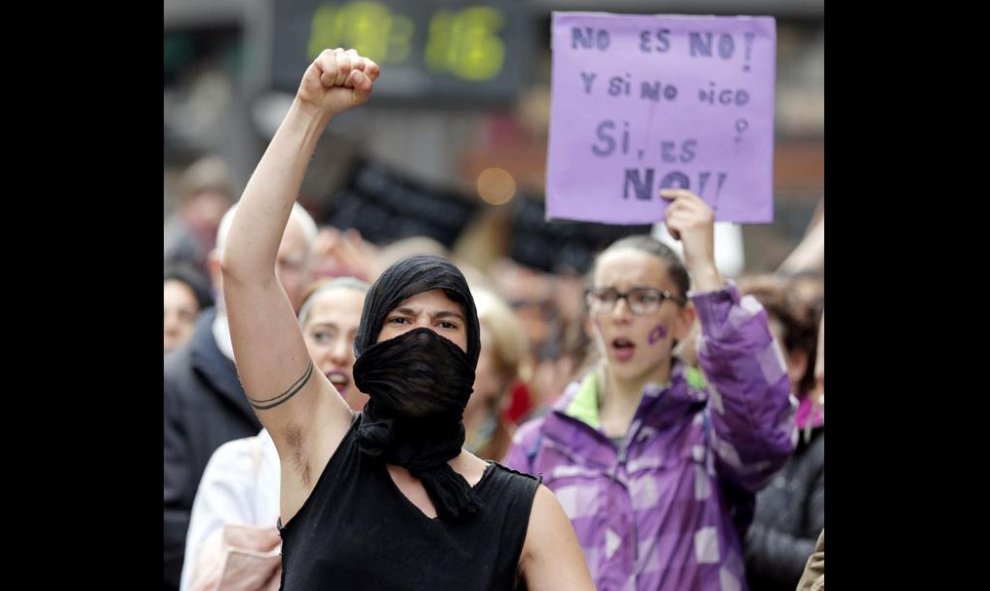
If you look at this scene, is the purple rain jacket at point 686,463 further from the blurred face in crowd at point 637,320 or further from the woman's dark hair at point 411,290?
the woman's dark hair at point 411,290

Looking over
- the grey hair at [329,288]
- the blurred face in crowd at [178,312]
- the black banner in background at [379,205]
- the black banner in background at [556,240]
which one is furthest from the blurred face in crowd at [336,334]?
the black banner in background at [556,240]

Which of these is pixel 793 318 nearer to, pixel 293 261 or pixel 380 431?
pixel 293 261

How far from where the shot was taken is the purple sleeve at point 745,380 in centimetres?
536

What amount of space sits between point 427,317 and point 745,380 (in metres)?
1.47

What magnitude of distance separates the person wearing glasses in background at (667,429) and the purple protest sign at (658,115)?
0.51 ft

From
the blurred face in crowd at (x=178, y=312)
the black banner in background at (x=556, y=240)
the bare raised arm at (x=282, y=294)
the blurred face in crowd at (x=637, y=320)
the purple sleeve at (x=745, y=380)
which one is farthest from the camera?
the black banner in background at (x=556, y=240)

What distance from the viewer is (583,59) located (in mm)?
5961

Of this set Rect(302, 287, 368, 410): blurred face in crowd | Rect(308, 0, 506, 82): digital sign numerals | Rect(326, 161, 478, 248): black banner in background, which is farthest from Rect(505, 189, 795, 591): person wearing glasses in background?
Rect(308, 0, 506, 82): digital sign numerals

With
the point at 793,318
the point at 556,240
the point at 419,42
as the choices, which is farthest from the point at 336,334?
the point at 419,42

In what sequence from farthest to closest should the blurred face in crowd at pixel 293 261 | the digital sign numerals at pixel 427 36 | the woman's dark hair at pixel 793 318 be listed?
the digital sign numerals at pixel 427 36 → the woman's dark hair at pixel 793 318 → the blurred face in crowd at pixel 293 261

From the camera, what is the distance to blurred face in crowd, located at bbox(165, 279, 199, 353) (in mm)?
7746
